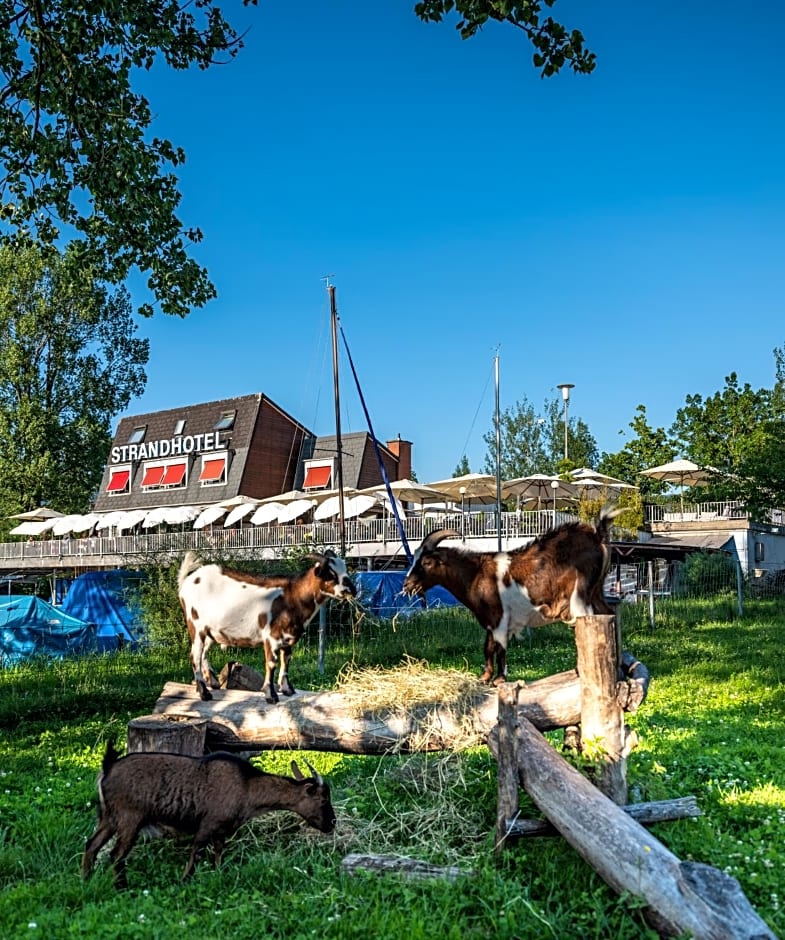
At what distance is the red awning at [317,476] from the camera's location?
164 ft

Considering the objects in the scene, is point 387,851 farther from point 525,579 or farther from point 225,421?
point 225,421

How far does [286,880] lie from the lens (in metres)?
5.49

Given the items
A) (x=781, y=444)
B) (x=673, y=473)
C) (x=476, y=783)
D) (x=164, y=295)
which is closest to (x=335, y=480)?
(x=673, y=473)

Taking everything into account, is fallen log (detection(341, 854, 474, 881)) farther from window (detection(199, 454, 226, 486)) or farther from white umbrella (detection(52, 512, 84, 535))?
window (detection(199, 454, 226, 486))

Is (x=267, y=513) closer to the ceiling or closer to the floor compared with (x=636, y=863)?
closer to the ceiling

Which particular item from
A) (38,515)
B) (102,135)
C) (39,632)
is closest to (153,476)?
(38,515)

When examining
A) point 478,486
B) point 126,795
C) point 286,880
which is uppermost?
point 478,486

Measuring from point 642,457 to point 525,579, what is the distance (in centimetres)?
4079

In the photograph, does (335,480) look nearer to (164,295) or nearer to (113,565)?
(113,565)

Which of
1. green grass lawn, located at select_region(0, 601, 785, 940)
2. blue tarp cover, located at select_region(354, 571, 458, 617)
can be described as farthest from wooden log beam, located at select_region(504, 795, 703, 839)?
blue tarp cover, located at select_region(354, 571, 458, 617)

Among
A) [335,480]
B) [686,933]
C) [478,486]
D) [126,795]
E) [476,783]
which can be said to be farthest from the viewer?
[335,480]

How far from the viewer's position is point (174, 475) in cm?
5450

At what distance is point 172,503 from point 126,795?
1940 inches

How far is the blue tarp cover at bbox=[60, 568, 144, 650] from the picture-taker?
18.2 metres
